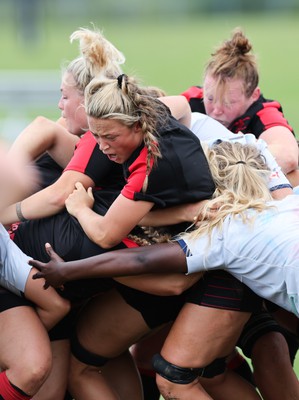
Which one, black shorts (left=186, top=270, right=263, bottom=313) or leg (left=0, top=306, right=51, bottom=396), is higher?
black shorts (left=186, top=270, right=263, bottom=313)

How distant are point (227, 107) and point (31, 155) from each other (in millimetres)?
1173

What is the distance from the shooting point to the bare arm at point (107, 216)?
147 inches

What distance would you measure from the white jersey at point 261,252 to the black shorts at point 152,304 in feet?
1.15

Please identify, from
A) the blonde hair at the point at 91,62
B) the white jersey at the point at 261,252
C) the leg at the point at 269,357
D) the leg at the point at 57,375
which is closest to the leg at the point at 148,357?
the leg at the point at 269,357

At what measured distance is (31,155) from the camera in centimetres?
427

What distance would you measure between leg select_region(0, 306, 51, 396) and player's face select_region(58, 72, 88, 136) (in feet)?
2.83

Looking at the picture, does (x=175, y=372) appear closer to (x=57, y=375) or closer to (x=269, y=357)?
(x=57, y=375)

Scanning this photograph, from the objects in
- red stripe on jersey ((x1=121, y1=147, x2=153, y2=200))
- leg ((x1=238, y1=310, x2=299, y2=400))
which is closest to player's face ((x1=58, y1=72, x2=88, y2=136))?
red stripe on jersey ((x1=121, y1=147, x2=153, y2=200))

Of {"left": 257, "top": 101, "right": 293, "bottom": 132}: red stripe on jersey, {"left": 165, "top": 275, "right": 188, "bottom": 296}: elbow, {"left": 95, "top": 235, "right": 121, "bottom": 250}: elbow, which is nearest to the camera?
{"left": 95, "top": 235, "right": 121, "bottom": 250}: elbow

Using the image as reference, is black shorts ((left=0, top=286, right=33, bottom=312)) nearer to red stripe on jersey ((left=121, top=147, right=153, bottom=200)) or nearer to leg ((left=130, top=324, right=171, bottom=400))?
red stripe on jersey ((left=121, top=147, right=153, bottom=200))

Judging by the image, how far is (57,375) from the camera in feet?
13.9

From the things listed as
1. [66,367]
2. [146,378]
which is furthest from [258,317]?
[66,367]

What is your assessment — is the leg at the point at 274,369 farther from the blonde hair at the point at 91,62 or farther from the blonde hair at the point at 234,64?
the blonde hair at the point at 91,62

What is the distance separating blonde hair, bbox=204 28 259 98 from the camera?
4.89 meters
